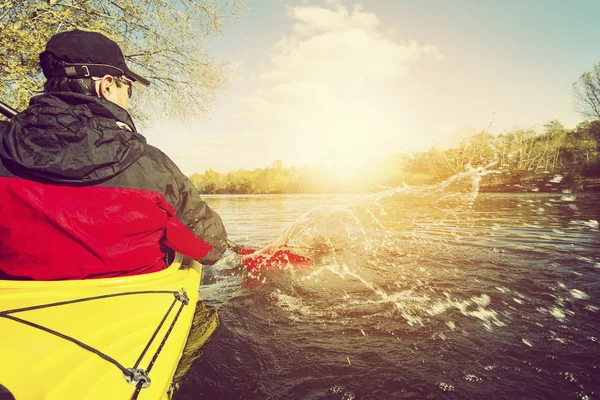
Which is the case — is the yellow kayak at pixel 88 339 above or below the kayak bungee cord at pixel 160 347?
above

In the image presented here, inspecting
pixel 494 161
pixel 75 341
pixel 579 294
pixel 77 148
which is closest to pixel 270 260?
pixel 75 341

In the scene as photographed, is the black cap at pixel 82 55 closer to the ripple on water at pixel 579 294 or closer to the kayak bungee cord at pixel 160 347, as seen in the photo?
the kayak bungee cord at pixel 160 347

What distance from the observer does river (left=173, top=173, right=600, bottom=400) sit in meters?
2.30

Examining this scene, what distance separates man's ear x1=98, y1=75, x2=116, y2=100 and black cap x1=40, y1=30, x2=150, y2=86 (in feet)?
0.12

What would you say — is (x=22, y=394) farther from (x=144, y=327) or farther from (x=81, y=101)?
(x=81, y=101)

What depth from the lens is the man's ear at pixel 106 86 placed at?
6.89 feet

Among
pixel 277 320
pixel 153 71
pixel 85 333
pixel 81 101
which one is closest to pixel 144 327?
pixel 85 333

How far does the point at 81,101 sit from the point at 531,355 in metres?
4.09

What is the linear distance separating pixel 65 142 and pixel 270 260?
176 inches

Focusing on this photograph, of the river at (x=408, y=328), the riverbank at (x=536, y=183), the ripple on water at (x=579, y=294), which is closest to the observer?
the river at (x=408, y=328)

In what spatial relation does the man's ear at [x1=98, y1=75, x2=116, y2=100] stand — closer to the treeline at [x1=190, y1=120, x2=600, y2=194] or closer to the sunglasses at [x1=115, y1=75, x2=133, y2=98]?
Answer: the sunglasses at [x1=115, y1=75, x2=133, y2=98]

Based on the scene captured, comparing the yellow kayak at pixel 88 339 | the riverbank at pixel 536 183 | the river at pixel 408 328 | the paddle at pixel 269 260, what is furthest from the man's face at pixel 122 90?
the riverbank at pixel 536 183

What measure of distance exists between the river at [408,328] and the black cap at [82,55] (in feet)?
8.01

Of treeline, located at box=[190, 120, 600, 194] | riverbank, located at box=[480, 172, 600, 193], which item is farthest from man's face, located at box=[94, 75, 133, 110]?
treeline, located at box=[190, 120, 600, 194]
